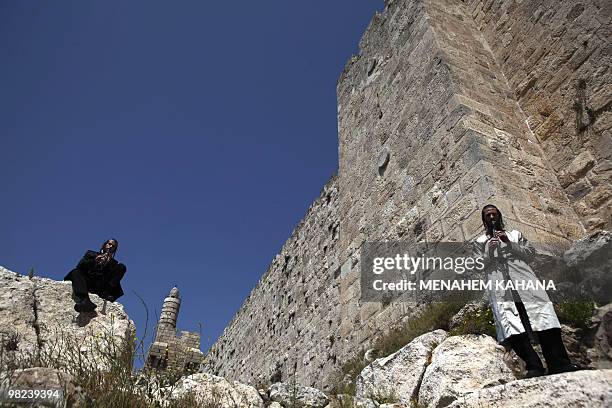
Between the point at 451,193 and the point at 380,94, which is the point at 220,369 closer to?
the point at 380,94

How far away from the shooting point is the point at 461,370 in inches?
107

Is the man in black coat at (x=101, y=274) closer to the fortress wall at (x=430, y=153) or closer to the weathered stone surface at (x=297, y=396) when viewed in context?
the weathered stone surface at (x=297, y=396)

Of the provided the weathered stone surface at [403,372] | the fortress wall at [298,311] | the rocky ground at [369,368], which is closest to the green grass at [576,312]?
the rocky ground at [369,368]

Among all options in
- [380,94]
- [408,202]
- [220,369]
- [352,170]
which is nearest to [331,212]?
[352,170]

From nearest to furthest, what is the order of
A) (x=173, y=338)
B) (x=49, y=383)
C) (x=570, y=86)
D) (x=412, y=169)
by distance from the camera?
(x=49, y=383)
(x=570, y=86)
(x=412, y=169)
(x=173, y=338)

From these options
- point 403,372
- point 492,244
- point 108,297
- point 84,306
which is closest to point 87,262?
point 108,297

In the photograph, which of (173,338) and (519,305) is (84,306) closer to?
(519,305)

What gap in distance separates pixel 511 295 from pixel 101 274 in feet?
11.3

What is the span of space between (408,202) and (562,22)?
2.76 m

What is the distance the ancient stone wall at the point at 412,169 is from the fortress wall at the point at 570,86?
0.09 metres

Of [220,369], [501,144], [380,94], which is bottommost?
[220,369]

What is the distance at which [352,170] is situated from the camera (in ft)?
23.5

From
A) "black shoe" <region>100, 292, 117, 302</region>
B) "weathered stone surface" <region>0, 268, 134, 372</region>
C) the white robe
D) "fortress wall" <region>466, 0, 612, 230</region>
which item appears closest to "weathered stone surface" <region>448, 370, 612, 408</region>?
the white robe

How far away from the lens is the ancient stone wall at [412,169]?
14.2ft
